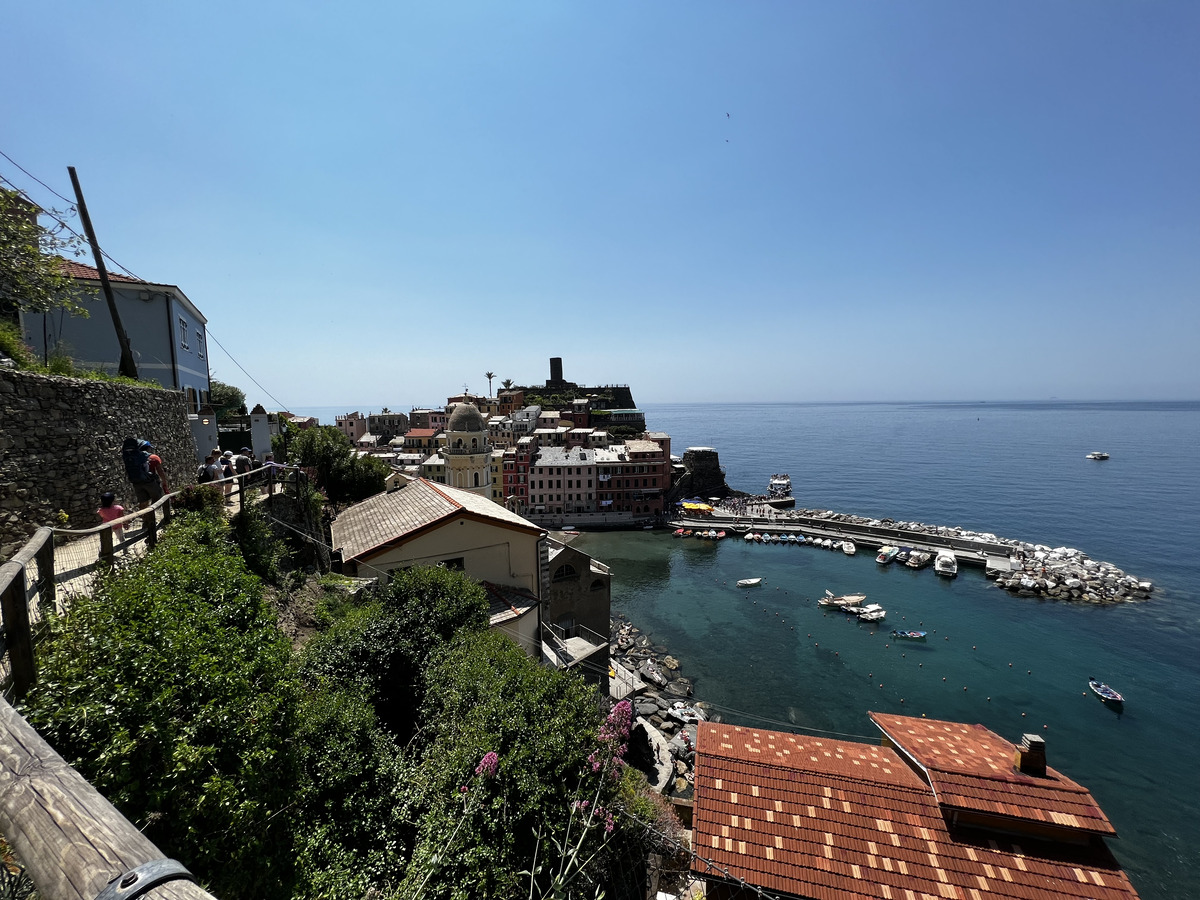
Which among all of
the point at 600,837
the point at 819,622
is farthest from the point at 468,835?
the point at 819,622

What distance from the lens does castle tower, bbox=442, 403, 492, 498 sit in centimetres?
3009

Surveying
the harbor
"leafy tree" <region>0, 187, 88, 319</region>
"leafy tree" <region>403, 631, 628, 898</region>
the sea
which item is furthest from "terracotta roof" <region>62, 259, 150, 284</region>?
the harbor

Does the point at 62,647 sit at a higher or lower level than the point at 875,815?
higher

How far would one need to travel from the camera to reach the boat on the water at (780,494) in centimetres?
7362

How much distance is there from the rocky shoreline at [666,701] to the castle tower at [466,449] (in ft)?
41.1

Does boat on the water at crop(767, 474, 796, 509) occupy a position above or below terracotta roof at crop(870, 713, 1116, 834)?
below

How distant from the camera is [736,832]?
10094mm

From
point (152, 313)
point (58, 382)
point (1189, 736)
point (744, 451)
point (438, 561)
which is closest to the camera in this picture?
point (58, 382)

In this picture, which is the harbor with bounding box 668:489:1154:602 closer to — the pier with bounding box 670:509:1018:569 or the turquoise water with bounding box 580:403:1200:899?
the pier with bounding box 670:509:1018:569

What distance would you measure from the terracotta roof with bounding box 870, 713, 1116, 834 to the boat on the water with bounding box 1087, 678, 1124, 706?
22929mm

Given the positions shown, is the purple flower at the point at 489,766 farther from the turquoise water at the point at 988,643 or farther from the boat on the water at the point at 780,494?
the boat on the water at the point at 780,494

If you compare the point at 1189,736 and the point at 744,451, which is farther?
the point at 744,451

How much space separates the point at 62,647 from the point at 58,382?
7039 millimetres

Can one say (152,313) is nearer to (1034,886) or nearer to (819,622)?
(1034,886)
